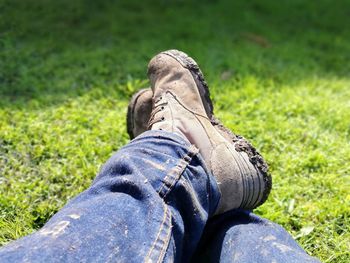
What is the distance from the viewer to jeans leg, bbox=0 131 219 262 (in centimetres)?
106

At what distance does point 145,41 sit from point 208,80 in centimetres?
56

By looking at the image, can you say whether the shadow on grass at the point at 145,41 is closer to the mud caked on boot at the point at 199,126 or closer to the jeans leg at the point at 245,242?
the mud caked on boot at the point at 199,126

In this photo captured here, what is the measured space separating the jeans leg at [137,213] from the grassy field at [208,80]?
56cm

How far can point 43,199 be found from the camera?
179cm

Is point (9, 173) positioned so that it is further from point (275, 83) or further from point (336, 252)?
point (275, 83)

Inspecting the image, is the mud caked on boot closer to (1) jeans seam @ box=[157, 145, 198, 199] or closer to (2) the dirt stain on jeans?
(1) jeans seam @ box=[157, 145, 198, 199]

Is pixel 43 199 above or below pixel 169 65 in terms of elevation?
below

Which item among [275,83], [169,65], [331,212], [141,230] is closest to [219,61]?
[275,83]

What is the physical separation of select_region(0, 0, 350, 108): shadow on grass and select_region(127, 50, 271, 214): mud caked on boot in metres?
0.55

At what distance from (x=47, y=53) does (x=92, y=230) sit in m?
1.79

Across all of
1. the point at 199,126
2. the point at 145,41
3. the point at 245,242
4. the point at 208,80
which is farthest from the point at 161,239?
the point at 145,41

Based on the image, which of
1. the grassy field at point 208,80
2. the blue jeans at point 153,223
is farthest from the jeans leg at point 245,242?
the grassy field at point 208,80

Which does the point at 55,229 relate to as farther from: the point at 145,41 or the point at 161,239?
the point at 145,41

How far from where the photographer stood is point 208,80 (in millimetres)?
2541
